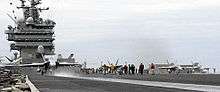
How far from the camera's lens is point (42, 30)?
131 meters

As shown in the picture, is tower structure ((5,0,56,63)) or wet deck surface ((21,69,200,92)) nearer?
wet deck surface ((21,69,200,92))

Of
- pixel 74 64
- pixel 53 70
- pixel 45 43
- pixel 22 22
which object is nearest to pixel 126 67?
pixel 53 70

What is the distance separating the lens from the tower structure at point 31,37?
126938 mm

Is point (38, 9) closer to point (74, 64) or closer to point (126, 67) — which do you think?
point (74, 64)

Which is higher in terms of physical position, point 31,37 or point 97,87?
point 31,37

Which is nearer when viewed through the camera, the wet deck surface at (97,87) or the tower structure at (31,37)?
the wet deck surface at (97,87)

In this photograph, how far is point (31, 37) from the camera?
130 m

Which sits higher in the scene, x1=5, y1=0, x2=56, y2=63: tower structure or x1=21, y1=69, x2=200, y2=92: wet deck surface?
x1=5, y1=0, x2=56, y2=63: tower structure

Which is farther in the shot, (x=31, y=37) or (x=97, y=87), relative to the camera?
(x=31, y=37)

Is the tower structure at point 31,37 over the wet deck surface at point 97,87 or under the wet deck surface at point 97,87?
over

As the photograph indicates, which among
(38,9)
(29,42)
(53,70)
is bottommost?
(53,70)

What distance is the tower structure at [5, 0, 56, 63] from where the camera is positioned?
126938 millimetres

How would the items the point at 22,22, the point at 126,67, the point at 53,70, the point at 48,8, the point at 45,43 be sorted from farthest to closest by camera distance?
the point at 48,8 → the point at 22,22 → the point at 45,43 → the point at 53,70 → the point at 126,67

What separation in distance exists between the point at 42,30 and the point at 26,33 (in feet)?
14.4
